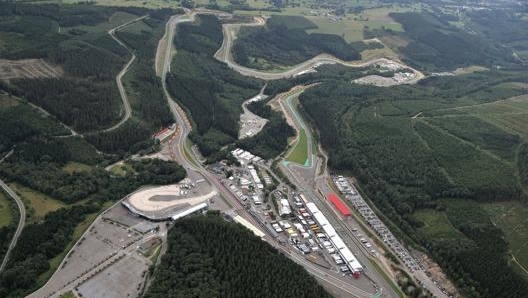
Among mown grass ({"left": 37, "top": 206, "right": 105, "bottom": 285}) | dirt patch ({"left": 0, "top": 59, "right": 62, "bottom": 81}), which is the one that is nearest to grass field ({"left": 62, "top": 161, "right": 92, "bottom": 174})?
mown grass ({"left": 37, "top": 206, "right": 105, "bottom": 285})

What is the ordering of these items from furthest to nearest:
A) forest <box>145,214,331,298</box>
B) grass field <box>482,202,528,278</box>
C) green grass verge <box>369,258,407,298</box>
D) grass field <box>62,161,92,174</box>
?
grass field <box>62,161,92,174</box>, grass field <box>482,202,528,278</box>, green grass verge <box>369,258,407,298</box>, forest <box>145,214,331,298</box>

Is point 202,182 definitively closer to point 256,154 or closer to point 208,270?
point 256,154

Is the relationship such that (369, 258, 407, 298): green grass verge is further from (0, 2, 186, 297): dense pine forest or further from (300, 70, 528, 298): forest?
(0, 2, 186, 297): dense pine forest

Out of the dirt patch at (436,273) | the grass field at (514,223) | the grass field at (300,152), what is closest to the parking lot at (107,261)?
the grass field at (300,152)

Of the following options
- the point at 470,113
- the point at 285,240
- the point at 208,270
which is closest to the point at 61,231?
the point at 208,270

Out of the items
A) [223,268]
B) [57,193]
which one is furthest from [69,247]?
[223,268]

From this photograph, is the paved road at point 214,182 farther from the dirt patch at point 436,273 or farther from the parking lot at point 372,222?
the dirt patch at point 436,273

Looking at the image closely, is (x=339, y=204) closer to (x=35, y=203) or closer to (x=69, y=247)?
(x=69, y=247)
